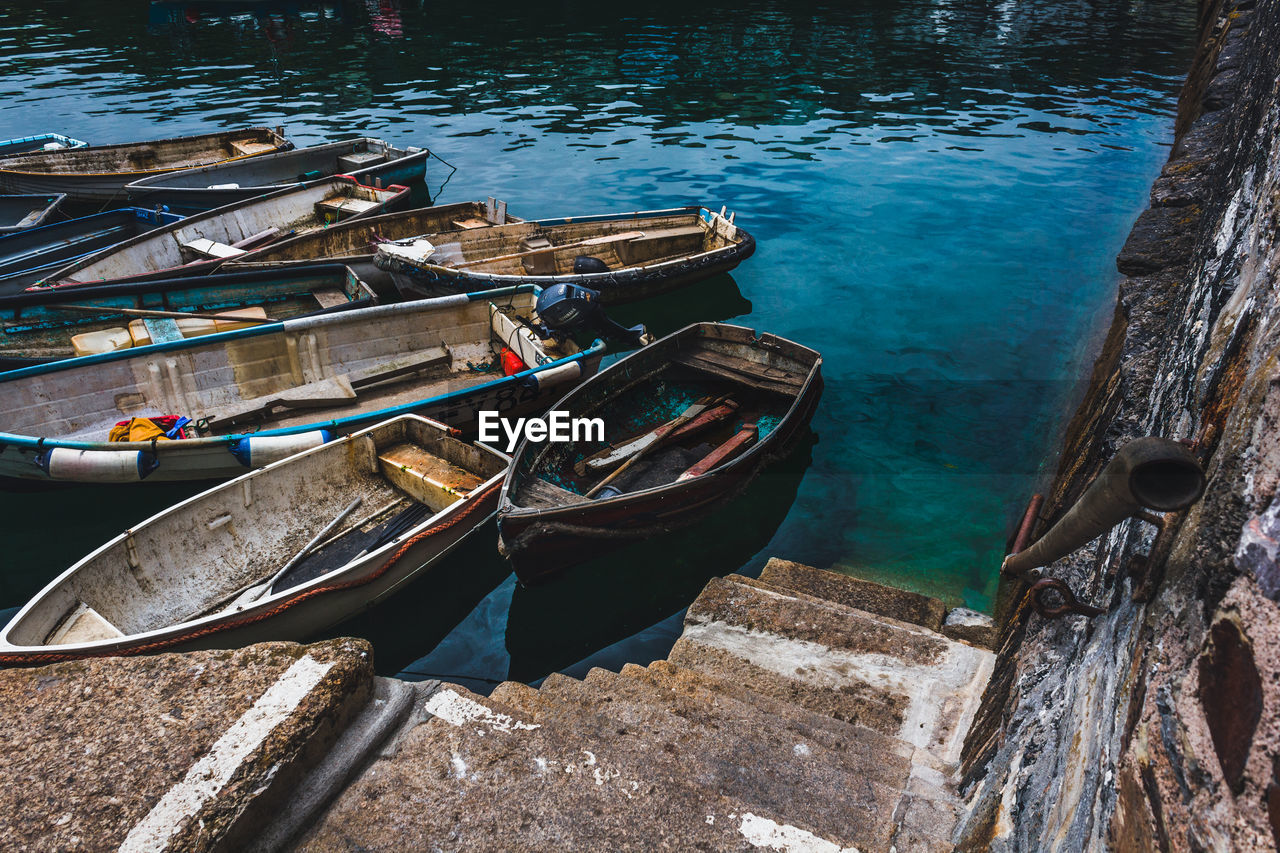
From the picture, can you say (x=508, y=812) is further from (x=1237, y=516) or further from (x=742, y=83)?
(x=742, y=83)

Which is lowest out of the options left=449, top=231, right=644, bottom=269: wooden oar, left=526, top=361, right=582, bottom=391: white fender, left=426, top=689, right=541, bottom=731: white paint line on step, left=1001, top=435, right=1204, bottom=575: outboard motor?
left=526, top=361, right=582, bottom=391: white fender

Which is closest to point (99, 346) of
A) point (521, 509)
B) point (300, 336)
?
point (300, 336)

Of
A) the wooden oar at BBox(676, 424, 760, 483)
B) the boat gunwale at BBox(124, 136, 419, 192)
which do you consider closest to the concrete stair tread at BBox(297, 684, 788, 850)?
the wooden oar at BBox(676, 424, 760, 483)

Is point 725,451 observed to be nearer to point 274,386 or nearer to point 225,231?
point 274,386

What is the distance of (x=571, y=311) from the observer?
984 centimetres

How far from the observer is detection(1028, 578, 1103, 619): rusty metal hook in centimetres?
252

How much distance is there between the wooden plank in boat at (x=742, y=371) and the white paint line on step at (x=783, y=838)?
6.88 meters

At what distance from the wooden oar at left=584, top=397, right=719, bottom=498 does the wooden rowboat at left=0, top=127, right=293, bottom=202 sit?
43.2 ft

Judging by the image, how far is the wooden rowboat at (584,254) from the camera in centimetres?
1149

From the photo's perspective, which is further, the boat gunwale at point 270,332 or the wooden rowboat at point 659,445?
the boat gunwale at point 270,332

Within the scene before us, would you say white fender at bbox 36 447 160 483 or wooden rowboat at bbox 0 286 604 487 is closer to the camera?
white fender at bbox 36 447 160 483

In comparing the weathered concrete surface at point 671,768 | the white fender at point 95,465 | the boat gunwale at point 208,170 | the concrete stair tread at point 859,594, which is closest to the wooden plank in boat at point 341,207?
the boat gunwale at point 208,170

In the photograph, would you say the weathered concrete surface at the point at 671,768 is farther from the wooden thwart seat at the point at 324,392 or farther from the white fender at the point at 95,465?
the wooden thwart seat at the point at 324,392

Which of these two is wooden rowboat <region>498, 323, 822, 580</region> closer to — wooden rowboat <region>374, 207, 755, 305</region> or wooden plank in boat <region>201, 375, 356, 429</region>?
wooden rowboat <region>374, 207, 755, 305</region>
